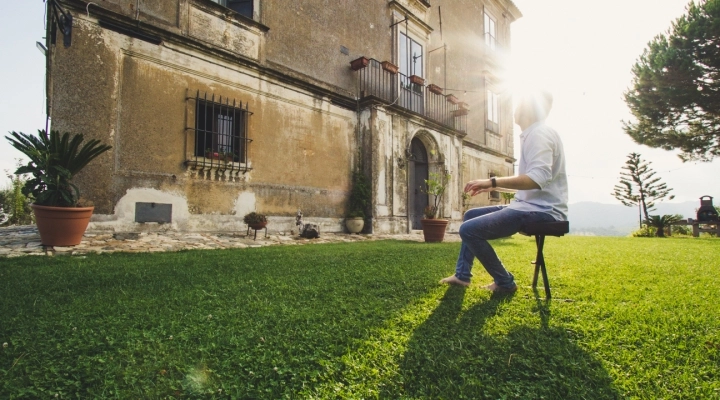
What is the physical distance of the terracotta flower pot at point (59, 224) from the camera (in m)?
4.10

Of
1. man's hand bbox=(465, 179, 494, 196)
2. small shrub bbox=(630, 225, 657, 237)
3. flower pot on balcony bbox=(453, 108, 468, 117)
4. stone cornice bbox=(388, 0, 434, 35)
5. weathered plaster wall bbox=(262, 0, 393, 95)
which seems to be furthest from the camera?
small shrub bbox=(630, 225, 657, 237)

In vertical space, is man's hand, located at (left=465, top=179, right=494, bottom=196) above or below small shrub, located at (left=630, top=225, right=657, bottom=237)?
above

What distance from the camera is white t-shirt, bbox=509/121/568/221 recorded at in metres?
2.22

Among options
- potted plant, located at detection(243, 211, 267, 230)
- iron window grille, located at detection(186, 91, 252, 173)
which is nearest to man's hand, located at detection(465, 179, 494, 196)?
potted plant, located at detection(243, 211, 267, 230)

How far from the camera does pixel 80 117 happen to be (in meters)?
5.04

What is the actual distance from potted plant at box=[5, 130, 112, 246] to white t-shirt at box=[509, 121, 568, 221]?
5.09m

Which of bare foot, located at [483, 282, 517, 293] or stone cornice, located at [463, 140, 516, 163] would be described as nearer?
bare foot, located at [483, 282, 517, 293]

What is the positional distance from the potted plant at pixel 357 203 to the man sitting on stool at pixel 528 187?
611 centimetres

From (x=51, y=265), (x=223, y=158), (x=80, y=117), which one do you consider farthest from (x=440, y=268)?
(x=80, y=117)

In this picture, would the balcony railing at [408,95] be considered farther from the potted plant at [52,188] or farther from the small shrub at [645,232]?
the small shrub at [645,232]

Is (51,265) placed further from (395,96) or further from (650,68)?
(650,68)

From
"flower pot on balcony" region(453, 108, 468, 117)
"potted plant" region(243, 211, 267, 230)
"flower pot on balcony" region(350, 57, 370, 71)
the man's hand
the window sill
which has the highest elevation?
"flower pot on balcony" region(350, 57, 370, 71)

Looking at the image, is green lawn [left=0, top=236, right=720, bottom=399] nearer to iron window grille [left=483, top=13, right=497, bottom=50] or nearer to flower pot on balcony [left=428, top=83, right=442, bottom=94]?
flower pot on balcony [left=428, top=83, right=442, bottom=94]

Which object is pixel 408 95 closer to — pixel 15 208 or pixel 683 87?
pixel 683 87
